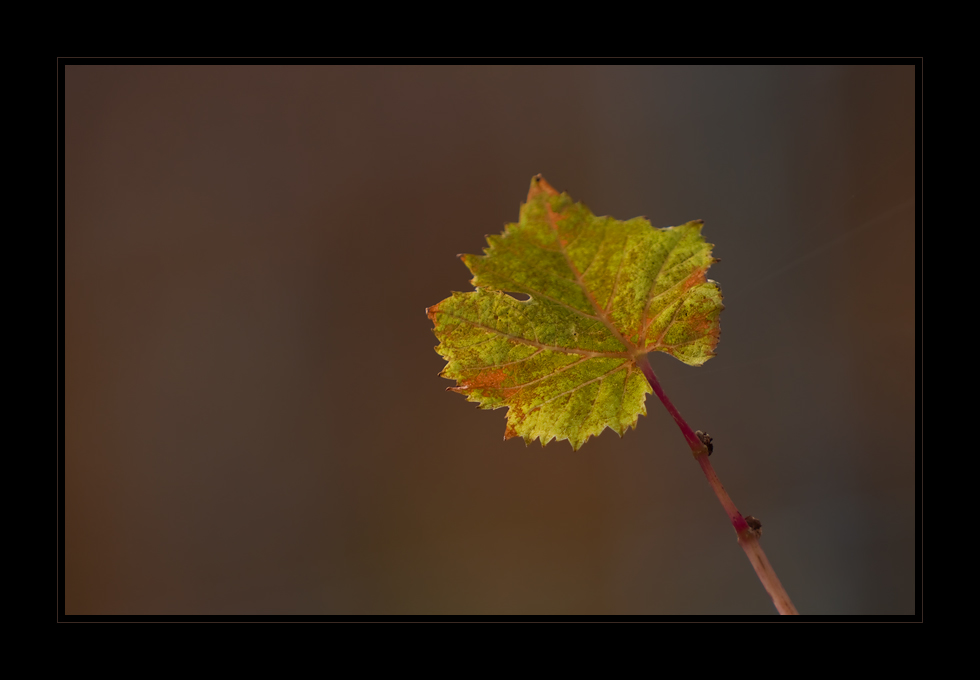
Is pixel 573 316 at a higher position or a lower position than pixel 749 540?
higher

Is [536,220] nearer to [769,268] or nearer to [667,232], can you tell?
[667,232]

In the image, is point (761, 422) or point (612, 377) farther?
point (761, 422)

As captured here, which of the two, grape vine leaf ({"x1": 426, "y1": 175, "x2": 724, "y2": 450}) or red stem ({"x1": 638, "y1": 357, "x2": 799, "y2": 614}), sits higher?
grape vine leaf ({"x1": 426, "y1": 175, "x2": 724, "y2": 450})

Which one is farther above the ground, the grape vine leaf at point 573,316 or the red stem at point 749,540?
the grape vine leaf at point 573,316

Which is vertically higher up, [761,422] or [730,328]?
[730,328]

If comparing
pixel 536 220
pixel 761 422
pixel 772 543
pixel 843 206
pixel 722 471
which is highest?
pixel 843 206
